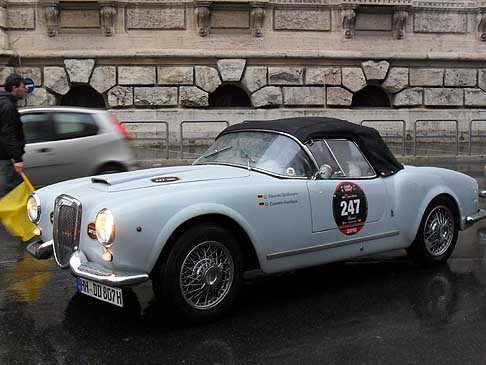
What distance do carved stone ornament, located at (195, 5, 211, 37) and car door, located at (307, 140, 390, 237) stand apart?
48.2 ft

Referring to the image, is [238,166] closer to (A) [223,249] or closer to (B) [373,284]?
(A) [223,249]

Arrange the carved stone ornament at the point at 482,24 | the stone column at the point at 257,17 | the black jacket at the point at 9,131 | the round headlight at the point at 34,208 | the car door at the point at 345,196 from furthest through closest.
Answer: the carved stone ornament at the point at 482,24 < the stone column at the point at 257,17 < the black jacket at the point at 9,131 < the round headlight at the point at 34,208 < the car door at the point at 345,196

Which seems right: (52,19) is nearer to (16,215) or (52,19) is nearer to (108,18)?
(108,18)

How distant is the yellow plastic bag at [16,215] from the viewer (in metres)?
6.52

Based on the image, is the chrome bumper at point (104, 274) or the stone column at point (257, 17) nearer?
the chrome bumper at point (104, 274)

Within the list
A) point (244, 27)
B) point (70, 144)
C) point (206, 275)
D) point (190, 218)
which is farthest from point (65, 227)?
point (244, 27)

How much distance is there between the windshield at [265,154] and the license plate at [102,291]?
5.26 ft

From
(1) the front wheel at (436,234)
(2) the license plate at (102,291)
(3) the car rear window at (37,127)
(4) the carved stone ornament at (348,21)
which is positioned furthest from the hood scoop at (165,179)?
(4) the carved stone ornament at (348,21)

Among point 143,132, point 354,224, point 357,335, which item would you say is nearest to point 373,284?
point 354,224

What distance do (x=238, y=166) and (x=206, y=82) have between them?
1467 centimetres

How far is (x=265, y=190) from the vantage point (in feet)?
14.9

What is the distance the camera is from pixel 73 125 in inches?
362

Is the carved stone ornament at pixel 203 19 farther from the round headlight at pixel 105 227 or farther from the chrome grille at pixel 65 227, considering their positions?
the round headlight at pixel 105 227

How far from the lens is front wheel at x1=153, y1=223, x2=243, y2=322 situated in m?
4.05
